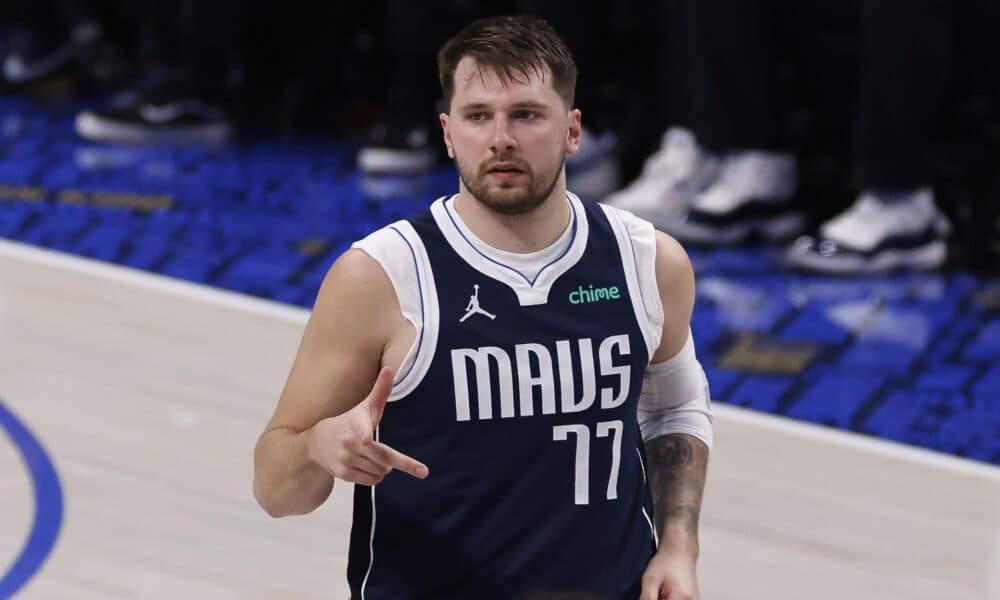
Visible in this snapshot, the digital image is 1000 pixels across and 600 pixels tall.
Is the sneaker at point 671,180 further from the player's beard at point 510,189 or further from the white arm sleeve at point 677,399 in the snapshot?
the player's beard at point 510,189

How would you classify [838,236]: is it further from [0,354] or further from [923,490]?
[0,354]

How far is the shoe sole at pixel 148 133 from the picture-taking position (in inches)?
232

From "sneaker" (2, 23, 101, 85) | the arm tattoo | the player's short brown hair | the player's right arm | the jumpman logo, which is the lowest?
"sneaker" (2, 23, 101, 85)

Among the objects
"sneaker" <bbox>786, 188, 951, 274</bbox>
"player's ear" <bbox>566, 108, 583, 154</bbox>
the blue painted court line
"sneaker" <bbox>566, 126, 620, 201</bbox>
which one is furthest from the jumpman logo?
"sneaker" <bbox>566, 126, 620, 201</bbox>

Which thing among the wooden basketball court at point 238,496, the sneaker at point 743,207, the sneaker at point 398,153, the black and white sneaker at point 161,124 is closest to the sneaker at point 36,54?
the black and white sneaker at point 161,124

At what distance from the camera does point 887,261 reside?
15.0 feet

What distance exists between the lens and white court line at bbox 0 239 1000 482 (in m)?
3.63

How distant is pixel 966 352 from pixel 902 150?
2.15ft

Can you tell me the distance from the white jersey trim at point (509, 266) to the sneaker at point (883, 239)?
2.58 metres

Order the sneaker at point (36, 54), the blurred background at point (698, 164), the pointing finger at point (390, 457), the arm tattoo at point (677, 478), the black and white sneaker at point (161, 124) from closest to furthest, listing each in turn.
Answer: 1. the pointing finger at point (390, 457)
2. the arm tattoo at point (677, 478)
3. the blurred background at point (698, 164)
4. the black and white sneaker at point (161, 124)
5. the sneaker at point (36, 54)

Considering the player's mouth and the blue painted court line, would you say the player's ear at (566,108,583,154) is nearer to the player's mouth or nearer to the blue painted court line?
the player's mouth

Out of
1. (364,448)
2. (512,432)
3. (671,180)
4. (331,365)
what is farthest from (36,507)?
(671,180)

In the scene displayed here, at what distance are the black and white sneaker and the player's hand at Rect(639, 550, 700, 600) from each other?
4.04m

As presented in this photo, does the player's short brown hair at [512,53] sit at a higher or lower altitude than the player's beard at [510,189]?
higher
